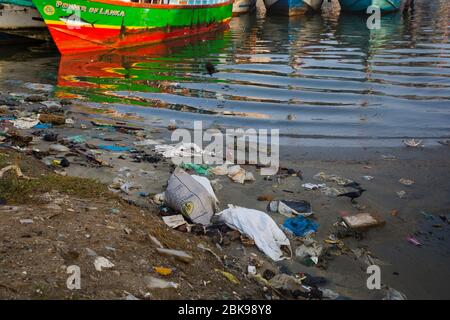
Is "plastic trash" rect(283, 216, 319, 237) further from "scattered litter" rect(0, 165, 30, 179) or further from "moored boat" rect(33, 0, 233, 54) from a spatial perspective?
"moored boat" rect(33, 0, 233, 54)

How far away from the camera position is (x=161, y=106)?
9336mm

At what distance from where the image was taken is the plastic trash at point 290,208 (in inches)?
183

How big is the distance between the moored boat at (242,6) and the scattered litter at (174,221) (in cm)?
2741

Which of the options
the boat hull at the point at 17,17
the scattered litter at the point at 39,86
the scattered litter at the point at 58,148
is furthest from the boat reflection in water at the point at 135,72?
the scattered litter at the point at 58,148

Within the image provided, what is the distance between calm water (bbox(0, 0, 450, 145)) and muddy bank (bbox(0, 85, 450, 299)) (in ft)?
4.25

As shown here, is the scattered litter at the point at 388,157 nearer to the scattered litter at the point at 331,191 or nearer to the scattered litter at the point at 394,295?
the scattered litter at the point at 331,191

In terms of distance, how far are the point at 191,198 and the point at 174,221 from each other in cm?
31

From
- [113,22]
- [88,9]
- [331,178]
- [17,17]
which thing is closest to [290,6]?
[113,22]

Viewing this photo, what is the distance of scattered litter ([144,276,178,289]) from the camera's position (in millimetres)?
2893

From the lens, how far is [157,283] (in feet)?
9.62

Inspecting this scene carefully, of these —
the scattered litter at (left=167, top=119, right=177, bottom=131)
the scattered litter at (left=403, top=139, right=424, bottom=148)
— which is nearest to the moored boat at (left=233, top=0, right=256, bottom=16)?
the scattered litter at (left=167, top=119, right=177, bottom=131)

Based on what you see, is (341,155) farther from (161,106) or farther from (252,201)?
(161,106)
